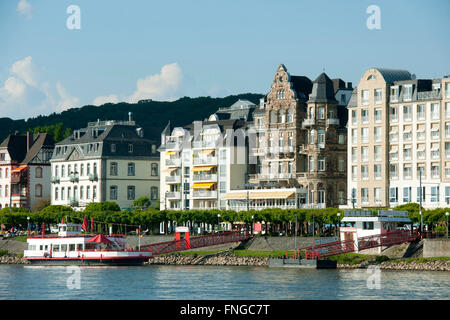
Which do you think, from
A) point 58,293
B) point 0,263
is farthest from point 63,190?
point 58,293

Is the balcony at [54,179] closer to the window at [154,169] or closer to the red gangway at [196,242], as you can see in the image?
the window at [154,169]

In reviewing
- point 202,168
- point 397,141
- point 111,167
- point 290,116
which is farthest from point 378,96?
point 111,167

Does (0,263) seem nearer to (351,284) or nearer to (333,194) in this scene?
(333,194)

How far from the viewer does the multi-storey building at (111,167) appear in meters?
160

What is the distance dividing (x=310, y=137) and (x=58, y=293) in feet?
209

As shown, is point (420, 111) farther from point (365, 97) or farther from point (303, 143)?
point (303, 143)

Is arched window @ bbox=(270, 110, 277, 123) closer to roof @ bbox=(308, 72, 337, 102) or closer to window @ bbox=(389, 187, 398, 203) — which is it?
roof @ bbox=(308, 72, 337, 102)

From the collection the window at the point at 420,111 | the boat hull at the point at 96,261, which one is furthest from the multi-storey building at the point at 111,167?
the window at the point at 420,111

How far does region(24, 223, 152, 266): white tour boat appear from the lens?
112188 mm

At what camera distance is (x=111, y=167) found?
160m

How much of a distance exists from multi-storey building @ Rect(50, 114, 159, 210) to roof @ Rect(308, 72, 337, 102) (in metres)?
36.5

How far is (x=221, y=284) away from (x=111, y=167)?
78.7 meters

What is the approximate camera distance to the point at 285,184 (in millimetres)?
137000

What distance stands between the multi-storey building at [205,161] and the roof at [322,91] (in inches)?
564
